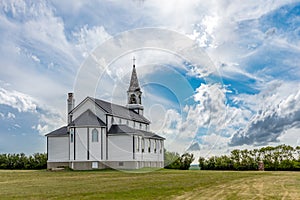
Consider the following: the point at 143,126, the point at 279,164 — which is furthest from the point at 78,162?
the point at 279,164

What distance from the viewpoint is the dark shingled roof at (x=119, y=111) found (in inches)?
2360

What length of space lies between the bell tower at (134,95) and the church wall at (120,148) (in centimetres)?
1472

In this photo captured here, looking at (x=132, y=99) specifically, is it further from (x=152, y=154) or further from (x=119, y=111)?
(x=152, y=154)

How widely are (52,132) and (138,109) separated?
17.0 meters

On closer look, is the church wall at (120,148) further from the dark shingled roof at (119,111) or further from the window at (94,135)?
the dark shingled roof at (119,111)

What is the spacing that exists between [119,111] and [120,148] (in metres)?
7.81

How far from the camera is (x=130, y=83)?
73938mm

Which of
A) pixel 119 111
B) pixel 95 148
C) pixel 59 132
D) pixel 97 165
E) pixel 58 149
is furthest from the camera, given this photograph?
pixel 119 111

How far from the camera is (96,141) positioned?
56.9 meters

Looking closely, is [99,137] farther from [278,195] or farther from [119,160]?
[278,195]

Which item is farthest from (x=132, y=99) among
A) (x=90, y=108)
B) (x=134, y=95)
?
(x=90, y=108)

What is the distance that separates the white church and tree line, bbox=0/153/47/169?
8.41m

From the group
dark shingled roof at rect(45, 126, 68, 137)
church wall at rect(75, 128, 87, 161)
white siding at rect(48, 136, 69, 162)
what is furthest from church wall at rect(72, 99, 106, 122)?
church wall at rect(75, 128, 87, 161)

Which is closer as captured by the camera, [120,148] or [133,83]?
[120,148]
